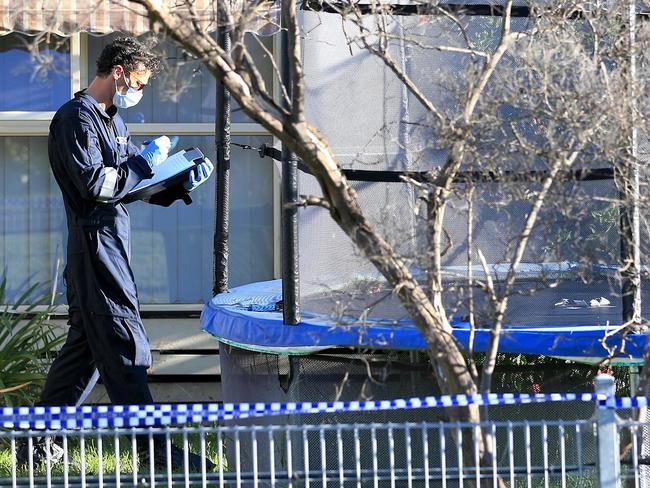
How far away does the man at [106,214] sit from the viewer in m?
5.08

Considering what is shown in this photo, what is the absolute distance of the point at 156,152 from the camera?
537 cm

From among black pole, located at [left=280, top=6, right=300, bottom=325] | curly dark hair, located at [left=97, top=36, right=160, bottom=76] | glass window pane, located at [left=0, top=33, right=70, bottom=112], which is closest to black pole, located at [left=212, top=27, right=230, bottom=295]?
curly dark hair, located at [left=97, top=36, right=160, bottom=76]

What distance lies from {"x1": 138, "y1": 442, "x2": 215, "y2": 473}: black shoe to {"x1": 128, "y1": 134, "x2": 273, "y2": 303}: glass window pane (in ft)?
7.96

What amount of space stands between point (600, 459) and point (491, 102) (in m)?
1.21

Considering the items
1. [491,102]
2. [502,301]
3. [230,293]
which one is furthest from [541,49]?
[230,293]

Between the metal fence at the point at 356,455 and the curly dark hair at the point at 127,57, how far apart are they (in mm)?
1715

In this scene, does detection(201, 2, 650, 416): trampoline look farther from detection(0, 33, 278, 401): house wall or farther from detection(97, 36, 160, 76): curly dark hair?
detection(0, 33, 278, 401): house wall

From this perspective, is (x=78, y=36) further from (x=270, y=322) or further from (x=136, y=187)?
(x=270, y=322)

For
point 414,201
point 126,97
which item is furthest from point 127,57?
point 414,201

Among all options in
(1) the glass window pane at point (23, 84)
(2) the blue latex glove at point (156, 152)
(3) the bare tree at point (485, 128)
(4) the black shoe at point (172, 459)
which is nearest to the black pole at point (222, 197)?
(2) the blue latex glove at point (156, 152)

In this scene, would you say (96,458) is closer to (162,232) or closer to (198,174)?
(198,174)

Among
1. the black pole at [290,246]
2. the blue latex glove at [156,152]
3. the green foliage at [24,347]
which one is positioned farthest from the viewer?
the green foliage at [24,347]

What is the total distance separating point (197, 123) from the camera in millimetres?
7672

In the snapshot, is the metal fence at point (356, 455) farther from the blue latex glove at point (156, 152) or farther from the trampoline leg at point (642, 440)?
the blue latex glove at point (156, 152)
